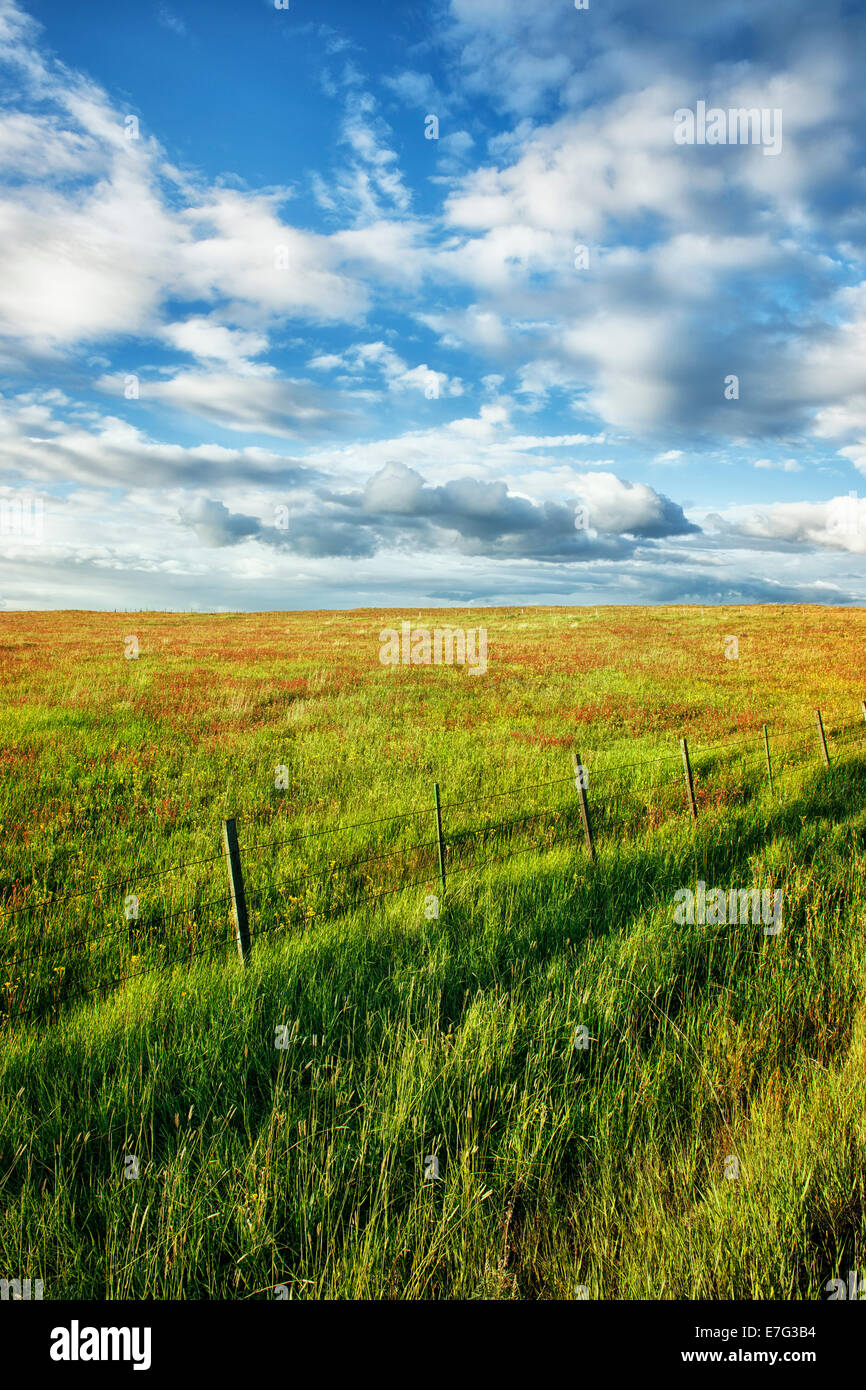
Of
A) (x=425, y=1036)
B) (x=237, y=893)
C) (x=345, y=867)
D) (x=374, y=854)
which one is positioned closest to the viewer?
(x=425, y=1036)

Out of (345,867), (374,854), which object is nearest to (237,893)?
(345,867)

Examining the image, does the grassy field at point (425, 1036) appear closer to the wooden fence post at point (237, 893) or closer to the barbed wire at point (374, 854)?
the barbed wire at point (374, 854)

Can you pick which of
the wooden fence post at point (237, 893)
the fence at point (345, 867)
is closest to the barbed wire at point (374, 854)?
the fence at point (345, 867)

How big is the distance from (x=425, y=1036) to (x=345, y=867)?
151 inches

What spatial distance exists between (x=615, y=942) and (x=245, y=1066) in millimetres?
3204

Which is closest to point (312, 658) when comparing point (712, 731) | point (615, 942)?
point (712, 731)

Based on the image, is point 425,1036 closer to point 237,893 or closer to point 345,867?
point 237,893

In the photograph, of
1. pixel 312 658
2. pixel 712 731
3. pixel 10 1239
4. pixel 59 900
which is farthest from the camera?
pixel 312 658

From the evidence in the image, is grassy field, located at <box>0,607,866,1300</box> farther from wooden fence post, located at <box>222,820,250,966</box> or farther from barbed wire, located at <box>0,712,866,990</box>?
wooden fence post, located at <box>222,820,250,966</box>

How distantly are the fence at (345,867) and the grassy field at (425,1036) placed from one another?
5cm

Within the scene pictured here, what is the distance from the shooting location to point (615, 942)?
18.0 ft

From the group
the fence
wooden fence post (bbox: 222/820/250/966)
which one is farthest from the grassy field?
wooden fence post (bbox: 222/820/250/966)

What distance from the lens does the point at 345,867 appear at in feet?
25.7
